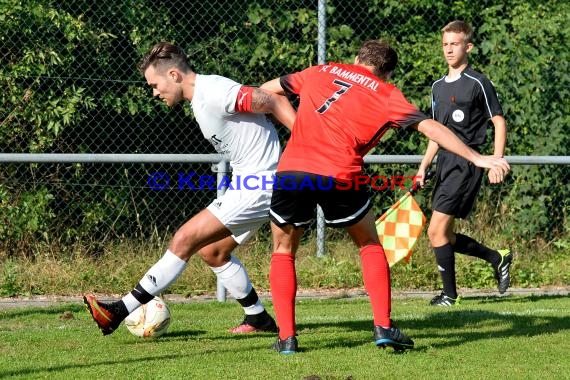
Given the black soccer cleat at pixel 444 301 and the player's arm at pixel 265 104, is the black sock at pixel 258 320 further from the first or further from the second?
the black soccer cleat at pixel 444 301

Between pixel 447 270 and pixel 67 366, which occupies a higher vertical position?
pixel 67 366

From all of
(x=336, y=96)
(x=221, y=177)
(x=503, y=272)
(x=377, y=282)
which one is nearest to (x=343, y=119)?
(x=336, y=96)

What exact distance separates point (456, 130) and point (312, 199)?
2.64 m

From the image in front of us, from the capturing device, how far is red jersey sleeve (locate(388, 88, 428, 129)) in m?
5.52

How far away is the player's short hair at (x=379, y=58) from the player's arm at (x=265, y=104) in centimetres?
51

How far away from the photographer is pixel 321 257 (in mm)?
9391

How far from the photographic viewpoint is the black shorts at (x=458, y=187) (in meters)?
8.00

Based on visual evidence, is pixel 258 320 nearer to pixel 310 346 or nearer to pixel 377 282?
pixel 310 346

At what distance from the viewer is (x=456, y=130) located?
26.2 feet

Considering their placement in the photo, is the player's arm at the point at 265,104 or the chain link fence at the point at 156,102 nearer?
the player's arm at the point at 265,104

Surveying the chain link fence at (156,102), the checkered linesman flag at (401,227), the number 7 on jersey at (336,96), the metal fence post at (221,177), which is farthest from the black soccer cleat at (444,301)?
the number 7 on jersey at (336,96)

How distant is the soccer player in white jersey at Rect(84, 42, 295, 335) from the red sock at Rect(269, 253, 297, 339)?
0.46 metres

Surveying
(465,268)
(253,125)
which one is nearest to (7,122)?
(253,125)

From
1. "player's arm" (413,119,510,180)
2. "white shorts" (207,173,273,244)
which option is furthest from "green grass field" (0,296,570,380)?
"player's arm" (413,119,510,180)
